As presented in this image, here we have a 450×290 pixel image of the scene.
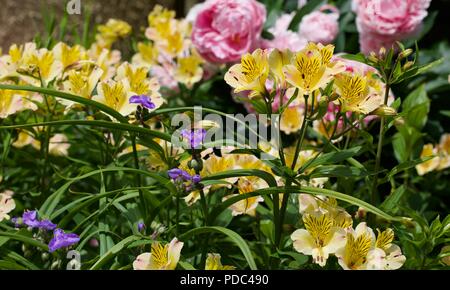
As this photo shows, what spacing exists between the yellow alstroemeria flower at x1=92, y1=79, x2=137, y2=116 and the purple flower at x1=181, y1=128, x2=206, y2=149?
0.15m

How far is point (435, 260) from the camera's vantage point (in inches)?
44.6

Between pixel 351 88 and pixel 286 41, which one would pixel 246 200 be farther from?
pixel 286 41

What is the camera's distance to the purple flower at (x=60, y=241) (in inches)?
39.5

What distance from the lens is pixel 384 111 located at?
1.08 metres

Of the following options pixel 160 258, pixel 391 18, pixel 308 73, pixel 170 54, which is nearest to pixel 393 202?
pixel 308 73

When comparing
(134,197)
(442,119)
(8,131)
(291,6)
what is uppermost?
(291,6)

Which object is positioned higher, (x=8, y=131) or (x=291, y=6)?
(x=291, y=6)

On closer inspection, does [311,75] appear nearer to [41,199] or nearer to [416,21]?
[41,199]

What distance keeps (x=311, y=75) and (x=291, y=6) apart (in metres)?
1.35

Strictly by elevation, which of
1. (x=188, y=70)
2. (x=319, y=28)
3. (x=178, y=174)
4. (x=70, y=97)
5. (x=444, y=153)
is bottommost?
(x=178, y=174)

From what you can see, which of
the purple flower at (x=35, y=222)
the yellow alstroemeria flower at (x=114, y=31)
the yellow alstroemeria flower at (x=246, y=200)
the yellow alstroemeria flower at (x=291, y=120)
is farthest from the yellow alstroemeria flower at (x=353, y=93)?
the yellow alstroemeria flower at (x=114, y=31)

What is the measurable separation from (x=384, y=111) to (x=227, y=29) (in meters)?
0.79

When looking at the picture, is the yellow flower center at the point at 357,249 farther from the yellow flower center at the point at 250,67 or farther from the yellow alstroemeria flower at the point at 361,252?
the yellow flower center at the point at 250,67
